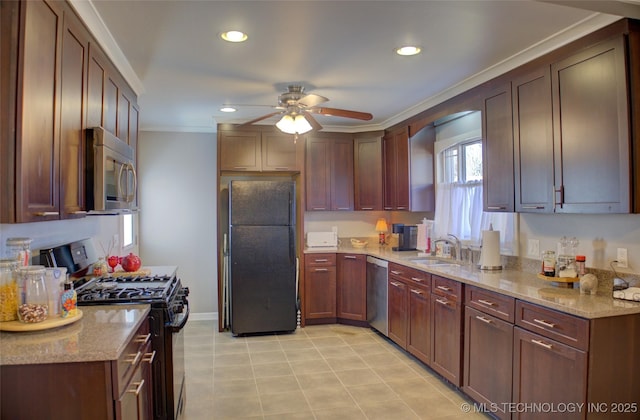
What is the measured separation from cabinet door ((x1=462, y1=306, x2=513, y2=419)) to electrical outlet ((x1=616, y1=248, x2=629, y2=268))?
72cm

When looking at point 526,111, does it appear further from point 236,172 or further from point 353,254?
point 236,172

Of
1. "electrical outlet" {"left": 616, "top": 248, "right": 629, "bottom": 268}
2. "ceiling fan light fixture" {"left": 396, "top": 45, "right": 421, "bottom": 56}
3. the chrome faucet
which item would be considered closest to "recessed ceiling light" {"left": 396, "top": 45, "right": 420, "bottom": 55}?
"ceiling fan light fixture" {"left": 396, "top": 45, "right": 421, "bottom": 56}

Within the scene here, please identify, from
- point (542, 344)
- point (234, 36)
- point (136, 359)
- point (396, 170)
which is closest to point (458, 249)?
point (396, 170)

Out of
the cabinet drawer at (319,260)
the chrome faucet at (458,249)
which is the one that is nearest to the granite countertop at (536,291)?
the chrome faucet at (458,249)

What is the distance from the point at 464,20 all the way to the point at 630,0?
2.46 ft

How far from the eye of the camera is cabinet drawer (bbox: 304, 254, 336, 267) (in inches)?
195

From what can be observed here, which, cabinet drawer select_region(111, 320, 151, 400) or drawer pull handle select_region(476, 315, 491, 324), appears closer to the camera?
cabinet drawer select_region(111, 320, 151, 400)

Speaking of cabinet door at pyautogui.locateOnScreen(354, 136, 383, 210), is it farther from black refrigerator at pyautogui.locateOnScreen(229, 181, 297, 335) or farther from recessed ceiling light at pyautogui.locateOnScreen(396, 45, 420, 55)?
recessed ceiling light at pyautogui.locateOnScreen(396, 45, 420, 55)

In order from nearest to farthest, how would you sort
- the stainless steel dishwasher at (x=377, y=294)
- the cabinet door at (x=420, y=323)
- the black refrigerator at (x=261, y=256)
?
the cabinet door at (x=420, y=323)
the stainless steel dishwasher at (x=377, y=294)
the black refrigerator at (x=261, y=256)

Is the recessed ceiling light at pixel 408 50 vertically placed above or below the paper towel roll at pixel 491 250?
above

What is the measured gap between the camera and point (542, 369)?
7.63 feet

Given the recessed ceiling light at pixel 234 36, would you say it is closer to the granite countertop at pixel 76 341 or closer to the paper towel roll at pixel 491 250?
the granite countertop at pixel 76 341

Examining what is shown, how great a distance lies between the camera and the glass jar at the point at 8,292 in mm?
1737

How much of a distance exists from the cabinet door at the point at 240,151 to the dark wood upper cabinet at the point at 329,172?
626 mm
